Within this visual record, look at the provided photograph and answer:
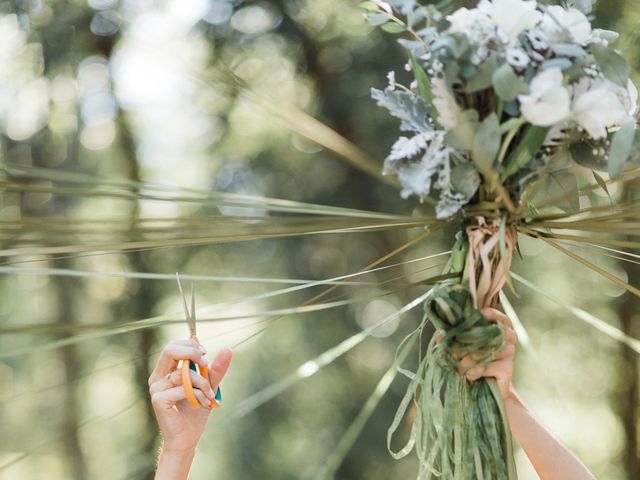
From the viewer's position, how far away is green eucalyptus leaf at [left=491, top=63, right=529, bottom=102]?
2.93 ft

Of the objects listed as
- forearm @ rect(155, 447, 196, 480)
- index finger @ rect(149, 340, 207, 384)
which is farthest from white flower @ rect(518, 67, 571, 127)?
forearm @ rect(155, 447, 196, 480)

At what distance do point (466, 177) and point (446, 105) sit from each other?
94mm

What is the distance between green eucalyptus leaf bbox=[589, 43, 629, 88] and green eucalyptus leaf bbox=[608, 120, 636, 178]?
6cm

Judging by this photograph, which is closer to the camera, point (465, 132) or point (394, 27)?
point (465, 132)

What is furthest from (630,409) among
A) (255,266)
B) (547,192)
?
(547,192)

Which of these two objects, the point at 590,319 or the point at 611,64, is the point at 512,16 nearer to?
the point at 611,64

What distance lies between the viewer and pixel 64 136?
6.01 m

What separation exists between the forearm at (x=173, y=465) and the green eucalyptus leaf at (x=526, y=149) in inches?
25.1

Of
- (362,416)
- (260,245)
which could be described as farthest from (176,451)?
(260,245)

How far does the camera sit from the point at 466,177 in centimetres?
98

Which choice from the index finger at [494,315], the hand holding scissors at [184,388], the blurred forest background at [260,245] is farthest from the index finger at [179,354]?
the blurred forest background at [260,245]

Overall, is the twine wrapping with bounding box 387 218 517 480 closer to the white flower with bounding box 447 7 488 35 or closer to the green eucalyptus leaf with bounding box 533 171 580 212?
Result: the green eucalyptus leaf with bounding box 533 171 580 212

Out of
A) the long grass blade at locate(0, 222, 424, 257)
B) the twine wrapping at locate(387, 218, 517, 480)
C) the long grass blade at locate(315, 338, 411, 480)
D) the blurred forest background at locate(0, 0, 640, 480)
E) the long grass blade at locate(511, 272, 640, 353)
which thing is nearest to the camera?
the long grass blade at locate(0, 222, 424, 257)

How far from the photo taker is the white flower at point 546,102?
91 cm
